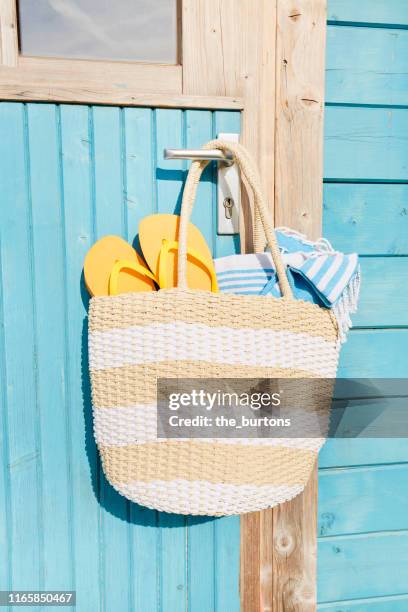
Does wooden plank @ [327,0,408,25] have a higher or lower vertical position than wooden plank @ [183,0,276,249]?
higher

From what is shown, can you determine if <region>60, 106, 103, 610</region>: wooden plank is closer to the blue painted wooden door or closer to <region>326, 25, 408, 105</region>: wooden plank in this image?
the blue painted wooden door

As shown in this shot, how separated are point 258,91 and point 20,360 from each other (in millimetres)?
661

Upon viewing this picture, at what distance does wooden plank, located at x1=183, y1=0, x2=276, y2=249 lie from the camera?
3.32 ft

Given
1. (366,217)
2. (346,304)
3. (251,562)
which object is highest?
(366,217)

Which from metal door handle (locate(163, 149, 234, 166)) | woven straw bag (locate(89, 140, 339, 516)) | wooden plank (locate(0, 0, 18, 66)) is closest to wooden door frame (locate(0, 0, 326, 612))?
wooden plank (locate(0, 0, 18, 66))

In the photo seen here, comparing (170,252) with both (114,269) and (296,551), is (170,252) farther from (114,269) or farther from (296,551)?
(296,551)

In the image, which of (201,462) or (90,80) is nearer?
(201,462)

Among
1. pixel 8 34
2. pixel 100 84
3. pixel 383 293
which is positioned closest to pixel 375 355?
pixel 383 293

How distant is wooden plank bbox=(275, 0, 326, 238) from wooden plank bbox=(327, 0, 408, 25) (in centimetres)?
3

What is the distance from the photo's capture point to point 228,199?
1033 mm

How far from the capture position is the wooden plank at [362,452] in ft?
3.77

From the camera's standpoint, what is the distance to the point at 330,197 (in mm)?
1110

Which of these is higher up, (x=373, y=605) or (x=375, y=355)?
(x=375, y=355)

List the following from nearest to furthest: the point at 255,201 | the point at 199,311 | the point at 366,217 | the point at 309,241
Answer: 1. the point at 199,311
2. the point at 255,201
3. the point at 309,241
4. the point at 366,217
